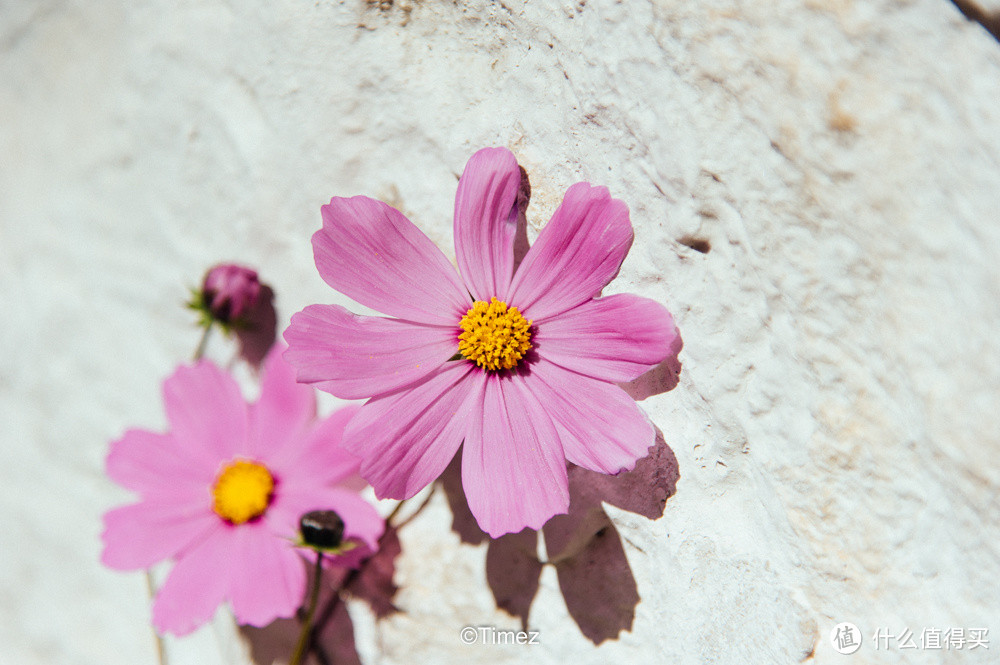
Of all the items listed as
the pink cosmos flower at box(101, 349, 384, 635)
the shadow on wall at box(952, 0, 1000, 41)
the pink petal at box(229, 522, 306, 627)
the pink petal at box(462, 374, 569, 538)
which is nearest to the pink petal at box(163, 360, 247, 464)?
the pink cosmos flower at box(101, 349, 384, 635)

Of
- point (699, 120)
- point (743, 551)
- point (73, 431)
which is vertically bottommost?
point (73, 431)

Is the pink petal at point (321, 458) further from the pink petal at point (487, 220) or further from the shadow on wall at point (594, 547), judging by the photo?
the pink petal at point (487, 220)

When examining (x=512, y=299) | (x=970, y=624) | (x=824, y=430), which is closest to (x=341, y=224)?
(x=512, y=299)

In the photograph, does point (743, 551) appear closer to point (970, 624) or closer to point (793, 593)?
point (793, 593)

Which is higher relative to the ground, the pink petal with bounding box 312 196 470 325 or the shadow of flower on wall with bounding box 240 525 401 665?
the pink petal with bounding box 312 196 470 325

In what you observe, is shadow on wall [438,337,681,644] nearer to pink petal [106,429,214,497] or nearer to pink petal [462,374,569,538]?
pink petal [462,374,569,538]

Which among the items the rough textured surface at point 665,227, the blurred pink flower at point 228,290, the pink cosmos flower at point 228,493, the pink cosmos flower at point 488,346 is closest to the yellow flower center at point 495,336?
the pink cosmos flower at point 488,346
